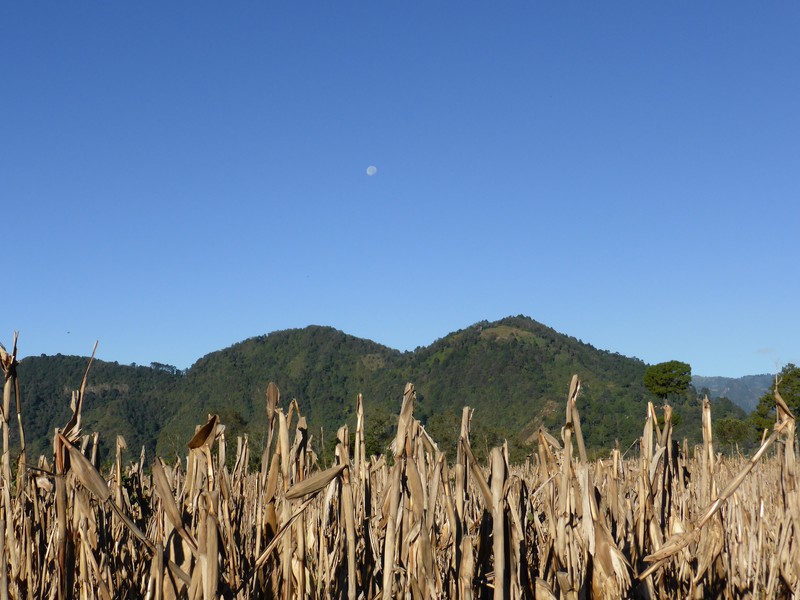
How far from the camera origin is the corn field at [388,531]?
63.6 inches

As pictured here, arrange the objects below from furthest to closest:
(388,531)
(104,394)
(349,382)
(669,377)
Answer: (104,394) → (349,382) → (669,377) → (388,531)

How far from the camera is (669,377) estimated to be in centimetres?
3562

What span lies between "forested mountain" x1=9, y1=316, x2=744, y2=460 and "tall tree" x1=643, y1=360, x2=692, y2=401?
12761mm

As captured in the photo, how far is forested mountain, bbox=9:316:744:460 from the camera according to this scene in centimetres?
6266

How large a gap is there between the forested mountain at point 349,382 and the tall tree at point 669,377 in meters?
12.8

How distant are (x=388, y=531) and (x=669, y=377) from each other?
119 ft

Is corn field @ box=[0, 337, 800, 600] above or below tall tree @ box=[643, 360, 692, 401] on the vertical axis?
below

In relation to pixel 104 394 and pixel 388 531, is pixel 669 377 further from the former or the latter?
pixel 104 394

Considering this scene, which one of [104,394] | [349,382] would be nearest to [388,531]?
[349,382]

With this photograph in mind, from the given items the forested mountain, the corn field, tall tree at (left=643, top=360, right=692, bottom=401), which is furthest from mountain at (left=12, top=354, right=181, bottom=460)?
the corn field

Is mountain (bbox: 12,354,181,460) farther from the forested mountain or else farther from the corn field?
the corn field

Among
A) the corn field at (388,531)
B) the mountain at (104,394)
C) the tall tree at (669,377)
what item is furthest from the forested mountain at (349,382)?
the corn field at (388,531)

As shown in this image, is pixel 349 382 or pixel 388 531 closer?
pixel 388 531

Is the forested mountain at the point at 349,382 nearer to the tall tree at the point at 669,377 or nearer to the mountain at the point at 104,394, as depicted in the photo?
the mountain at the point at 104,394
